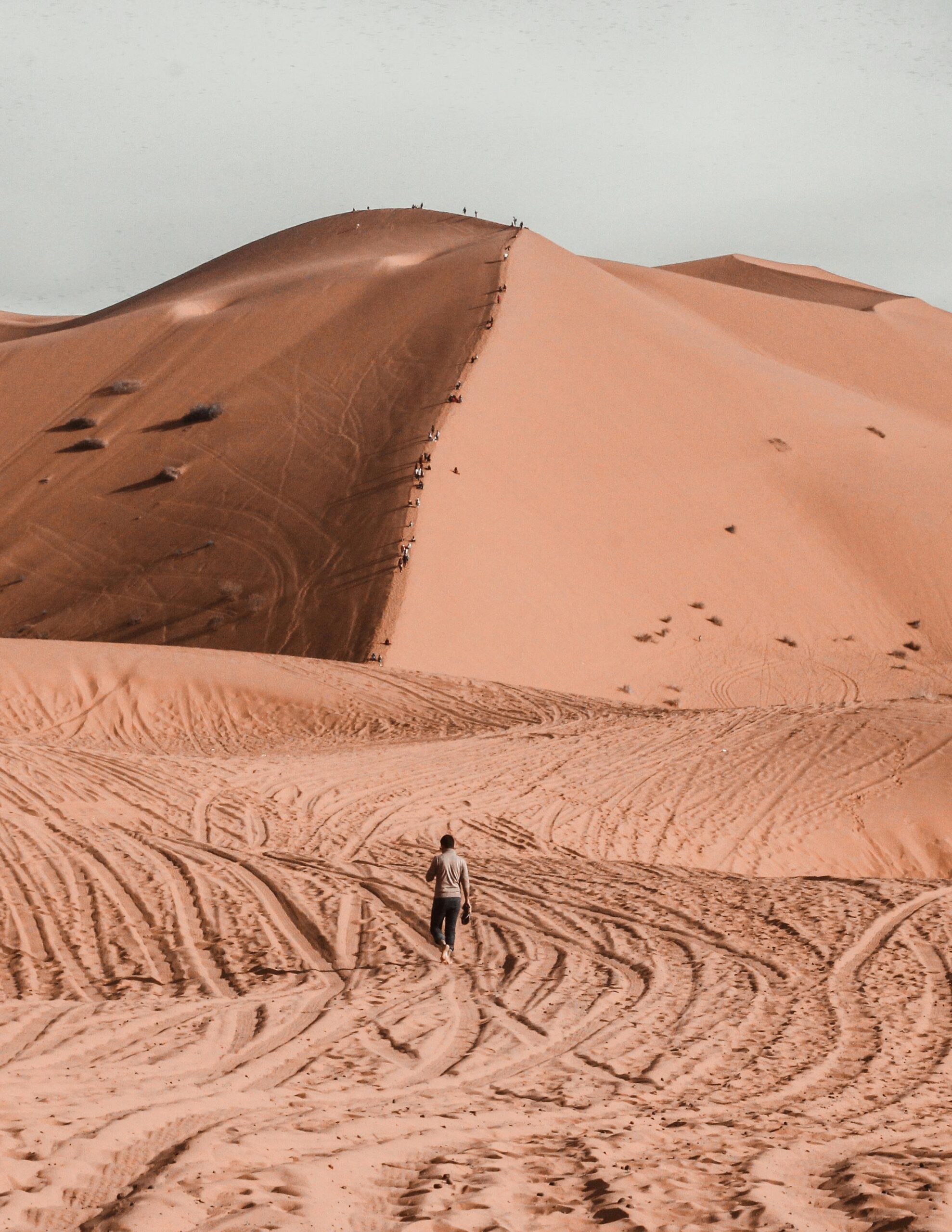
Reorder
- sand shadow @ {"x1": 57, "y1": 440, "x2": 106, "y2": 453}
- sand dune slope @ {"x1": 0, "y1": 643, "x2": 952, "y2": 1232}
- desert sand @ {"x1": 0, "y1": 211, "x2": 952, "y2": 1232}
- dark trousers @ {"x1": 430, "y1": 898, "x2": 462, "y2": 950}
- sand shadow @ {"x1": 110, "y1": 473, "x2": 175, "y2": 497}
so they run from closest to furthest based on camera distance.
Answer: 1. sand dune slope @ {"x1": 0, "y1": 643, "x2": 952, "y2": 1232}
2. desert sand @ {"x1": 0, "y1": 211, "x2": 952, "y2": 1232}
3. dark trousers @ {"x1": 430, "y1": 898, "x2": 462, "y2": 950}
4. sand shadow @ {"x1": 110, "y1": 473, "x2": 175, "y2": 497}
5. sand shadow @ {"x1": 57, "y1": 440, "x2": 106, "y2": 453}

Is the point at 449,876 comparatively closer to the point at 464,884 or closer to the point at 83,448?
the point at 464,884

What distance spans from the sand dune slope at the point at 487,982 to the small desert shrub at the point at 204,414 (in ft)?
68.6

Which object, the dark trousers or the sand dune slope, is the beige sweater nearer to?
the dark trousers

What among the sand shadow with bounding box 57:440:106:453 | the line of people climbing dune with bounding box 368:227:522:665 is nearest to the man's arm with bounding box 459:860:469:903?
the line of people climbing dune with bounding box 368:227:522:665

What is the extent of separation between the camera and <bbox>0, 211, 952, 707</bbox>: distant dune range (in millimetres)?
28000

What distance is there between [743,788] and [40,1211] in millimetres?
12981

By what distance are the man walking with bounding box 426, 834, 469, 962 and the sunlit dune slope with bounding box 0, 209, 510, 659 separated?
1655 cm

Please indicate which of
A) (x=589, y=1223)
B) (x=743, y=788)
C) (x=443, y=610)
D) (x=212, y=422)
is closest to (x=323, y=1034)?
(x=589, y=1223)

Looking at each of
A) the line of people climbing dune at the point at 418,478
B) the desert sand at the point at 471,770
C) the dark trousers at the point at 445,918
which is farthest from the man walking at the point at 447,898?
the line of people climbing dune at the point at 418,478

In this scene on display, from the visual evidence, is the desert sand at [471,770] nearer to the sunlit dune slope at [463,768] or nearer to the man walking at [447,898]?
the sunlit dune slope at [463,768]

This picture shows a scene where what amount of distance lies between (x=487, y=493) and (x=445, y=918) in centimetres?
2345

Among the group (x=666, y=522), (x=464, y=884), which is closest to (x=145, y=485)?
(x=666, y=522)

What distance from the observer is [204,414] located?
38.9 m

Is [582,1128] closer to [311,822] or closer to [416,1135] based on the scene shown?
[416,1135]
